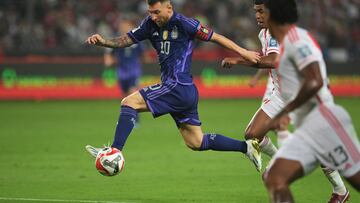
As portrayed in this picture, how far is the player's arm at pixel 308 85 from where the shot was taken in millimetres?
6309

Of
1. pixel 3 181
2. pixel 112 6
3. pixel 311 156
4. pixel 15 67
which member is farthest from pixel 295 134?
Answer: pixel 112 6

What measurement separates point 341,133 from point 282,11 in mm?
1199

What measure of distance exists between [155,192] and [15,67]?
52.8 ft

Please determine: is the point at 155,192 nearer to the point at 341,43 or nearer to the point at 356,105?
the point at 356,105

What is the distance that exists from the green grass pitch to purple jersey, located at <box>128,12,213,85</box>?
1.58 metres

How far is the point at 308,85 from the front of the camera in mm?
6312

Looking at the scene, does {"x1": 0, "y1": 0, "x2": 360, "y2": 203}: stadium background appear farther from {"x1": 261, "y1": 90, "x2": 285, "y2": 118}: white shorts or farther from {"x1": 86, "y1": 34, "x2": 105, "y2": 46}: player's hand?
{"x1": 86, "y1": 34, "x2": 105, "y2": 46}: player's hand

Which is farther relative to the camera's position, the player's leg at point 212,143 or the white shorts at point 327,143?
the player's leg at point 212,143

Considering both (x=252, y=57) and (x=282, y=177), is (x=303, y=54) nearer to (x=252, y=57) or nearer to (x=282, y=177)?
(x=282, y=177)

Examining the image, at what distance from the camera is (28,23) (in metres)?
26.0

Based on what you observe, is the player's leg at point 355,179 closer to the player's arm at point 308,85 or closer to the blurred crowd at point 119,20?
the player's arm at point 308,85

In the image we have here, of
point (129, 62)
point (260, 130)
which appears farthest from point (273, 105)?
point (129, 62)

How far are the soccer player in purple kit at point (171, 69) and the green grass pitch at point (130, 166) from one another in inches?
33.7

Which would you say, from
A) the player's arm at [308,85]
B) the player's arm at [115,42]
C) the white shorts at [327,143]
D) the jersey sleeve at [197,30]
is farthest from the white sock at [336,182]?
the player's arm at [115,42]
